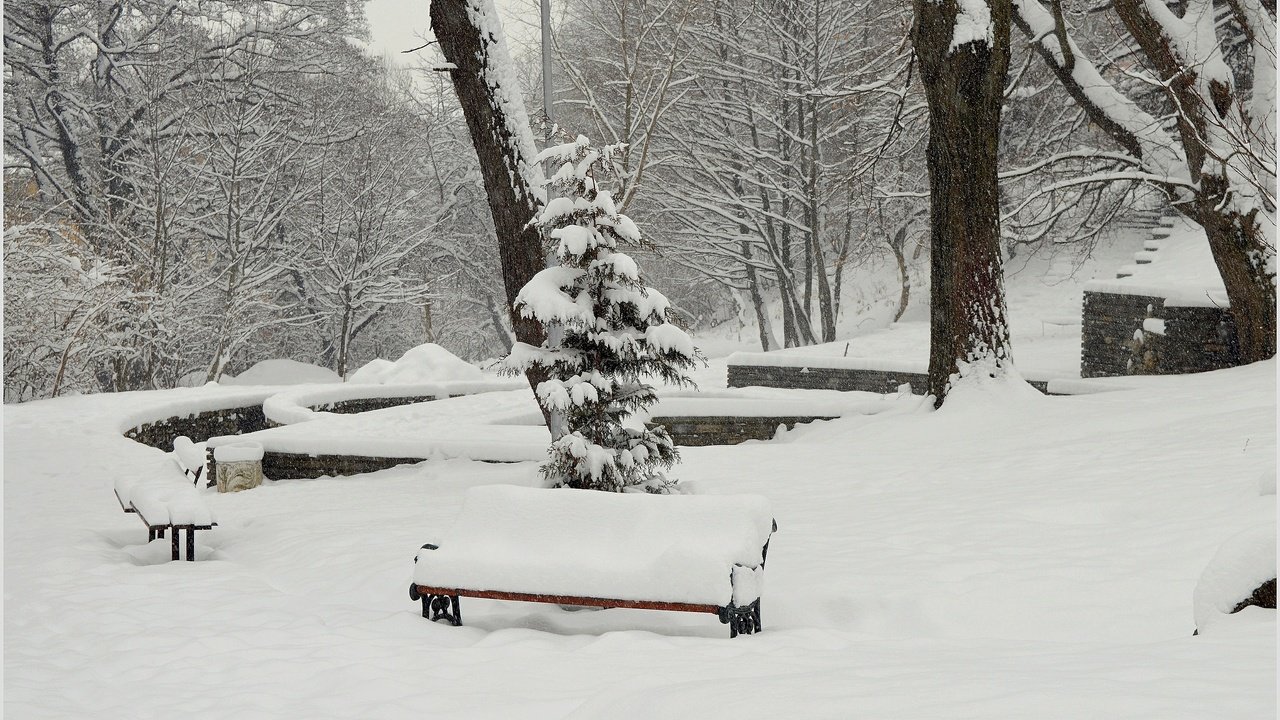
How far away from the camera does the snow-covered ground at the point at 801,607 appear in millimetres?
3596

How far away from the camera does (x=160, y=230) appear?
72.3 feet

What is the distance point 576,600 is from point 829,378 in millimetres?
12052

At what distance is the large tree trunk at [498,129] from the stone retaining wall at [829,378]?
8596mm

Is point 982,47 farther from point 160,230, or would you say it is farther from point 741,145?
point 160,230

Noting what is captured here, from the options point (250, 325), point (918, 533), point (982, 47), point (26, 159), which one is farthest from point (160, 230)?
point (918, 533)

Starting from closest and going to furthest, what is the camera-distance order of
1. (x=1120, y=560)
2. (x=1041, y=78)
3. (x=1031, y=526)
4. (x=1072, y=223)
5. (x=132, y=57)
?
1. (x=1120, y=560)
2. (x=1031, y=526)
3. (x=1041, y=78)
4. (x=132, y=57)
5. (x=1072, y=223)

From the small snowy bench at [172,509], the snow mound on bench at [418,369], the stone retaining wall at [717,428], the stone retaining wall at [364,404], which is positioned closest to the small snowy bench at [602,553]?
the small snowy bench at [172,509]

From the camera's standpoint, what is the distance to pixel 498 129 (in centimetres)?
902

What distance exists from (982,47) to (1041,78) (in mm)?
11423

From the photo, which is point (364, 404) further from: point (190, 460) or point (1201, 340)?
point (1201, 340)

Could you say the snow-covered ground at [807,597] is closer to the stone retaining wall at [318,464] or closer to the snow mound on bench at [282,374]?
the stone retaining wall at [318,464]

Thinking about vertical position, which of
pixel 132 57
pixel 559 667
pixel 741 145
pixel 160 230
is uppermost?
pixel 132 57

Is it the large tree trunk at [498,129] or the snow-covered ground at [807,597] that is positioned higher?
the large tree trunk at [498,129]

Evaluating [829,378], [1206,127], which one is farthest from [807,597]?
[829,378]
